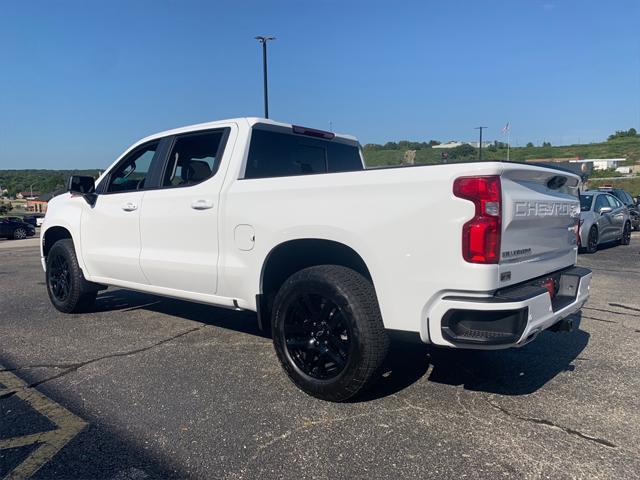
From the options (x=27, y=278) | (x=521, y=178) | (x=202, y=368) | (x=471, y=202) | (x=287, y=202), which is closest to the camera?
(x=471, y=202)

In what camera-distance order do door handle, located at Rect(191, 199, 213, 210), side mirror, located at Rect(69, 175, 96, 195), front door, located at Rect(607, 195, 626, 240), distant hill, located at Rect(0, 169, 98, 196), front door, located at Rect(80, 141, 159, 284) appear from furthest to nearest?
distant hill, located at Rect(0, 169, 98, 196) → front door, located at Rect(607, 195, 626, 240) → side mirror, located at Rect(69, 175, 96, 195) → front door, located at Rect(80, 141, 159, 284) → door handle, located at Rect(191, 199, 213, 210)

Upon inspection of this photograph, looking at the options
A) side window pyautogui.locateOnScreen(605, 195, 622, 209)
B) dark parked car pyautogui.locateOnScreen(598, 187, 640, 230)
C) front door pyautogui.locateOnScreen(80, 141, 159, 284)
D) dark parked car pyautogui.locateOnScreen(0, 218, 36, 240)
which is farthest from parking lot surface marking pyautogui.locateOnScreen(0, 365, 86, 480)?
dark parked car pyautogui.locateOnScreen(0, 218, 36, 240)

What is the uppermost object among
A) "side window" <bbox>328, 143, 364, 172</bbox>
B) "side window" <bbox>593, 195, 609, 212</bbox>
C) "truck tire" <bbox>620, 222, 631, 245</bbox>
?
"side window" <bbox>328, 143, 364, 172</bbox>

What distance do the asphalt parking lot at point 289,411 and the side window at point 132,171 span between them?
1476mm

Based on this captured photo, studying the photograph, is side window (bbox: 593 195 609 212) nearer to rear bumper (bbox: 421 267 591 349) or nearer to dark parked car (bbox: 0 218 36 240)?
rear bumper (bbox: 421 267 591 349)

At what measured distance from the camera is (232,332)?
522 centimetres

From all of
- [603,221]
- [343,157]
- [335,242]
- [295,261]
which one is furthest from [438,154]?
[603,221]

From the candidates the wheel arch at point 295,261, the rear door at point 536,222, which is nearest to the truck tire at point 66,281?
the wheel arch at point 295,261

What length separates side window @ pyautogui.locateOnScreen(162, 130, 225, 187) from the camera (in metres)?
4.34

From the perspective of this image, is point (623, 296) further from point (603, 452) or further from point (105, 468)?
point (105, 468)

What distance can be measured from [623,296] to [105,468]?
6.79 meters

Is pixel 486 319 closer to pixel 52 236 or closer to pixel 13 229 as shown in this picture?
pixel 52 236

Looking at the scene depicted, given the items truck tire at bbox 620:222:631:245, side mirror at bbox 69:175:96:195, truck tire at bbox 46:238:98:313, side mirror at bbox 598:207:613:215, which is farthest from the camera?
truck tire at bbox 620:222:631:245

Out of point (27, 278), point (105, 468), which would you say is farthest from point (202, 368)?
point (27, 278)
